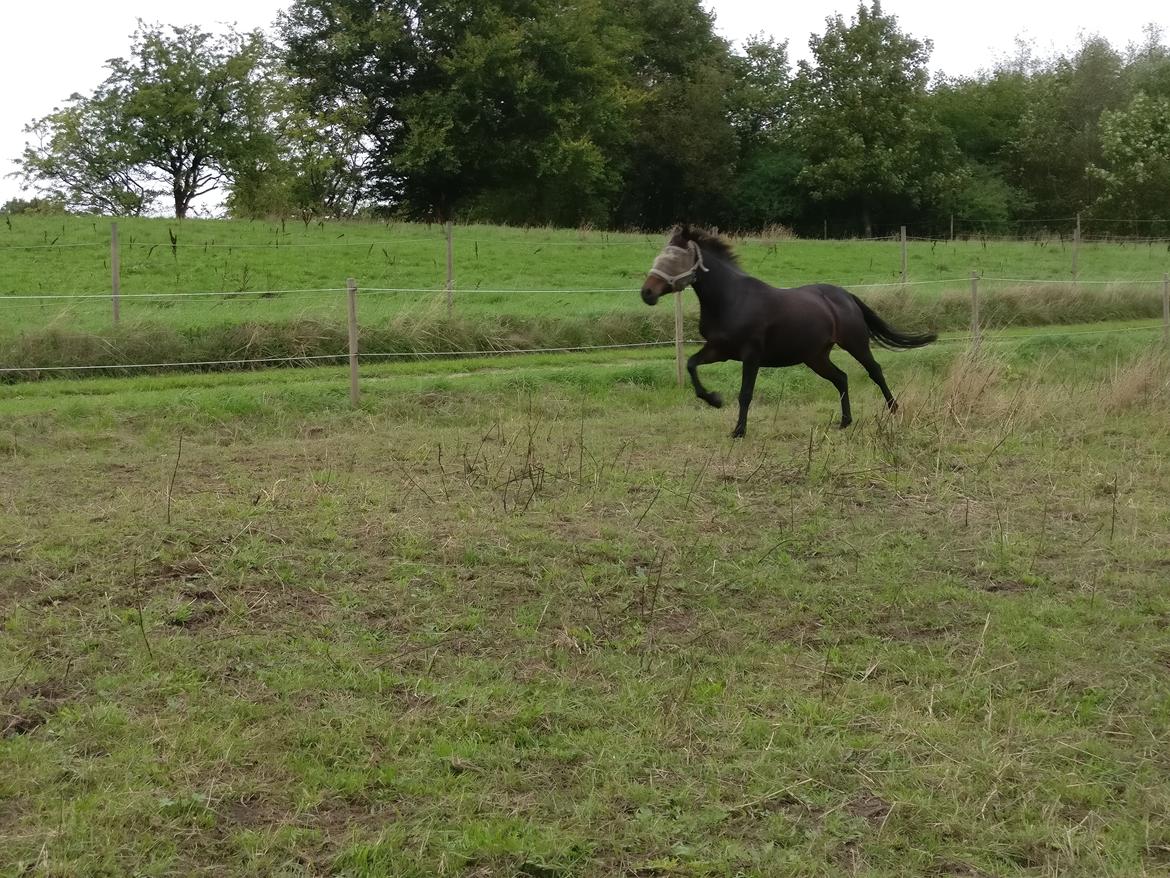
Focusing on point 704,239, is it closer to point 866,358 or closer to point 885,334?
point 866,358

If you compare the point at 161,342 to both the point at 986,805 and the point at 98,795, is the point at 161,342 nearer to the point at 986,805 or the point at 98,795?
the point at 98,795

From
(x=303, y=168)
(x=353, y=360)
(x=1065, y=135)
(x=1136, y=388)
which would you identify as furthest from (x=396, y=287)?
(x=1065, y=135)

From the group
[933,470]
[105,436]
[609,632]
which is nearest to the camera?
[609,632]

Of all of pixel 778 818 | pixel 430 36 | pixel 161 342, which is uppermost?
pixel 430 36

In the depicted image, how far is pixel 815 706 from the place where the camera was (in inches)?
184

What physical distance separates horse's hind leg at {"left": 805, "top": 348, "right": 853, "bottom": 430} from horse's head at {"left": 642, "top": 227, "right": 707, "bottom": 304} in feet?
4.66

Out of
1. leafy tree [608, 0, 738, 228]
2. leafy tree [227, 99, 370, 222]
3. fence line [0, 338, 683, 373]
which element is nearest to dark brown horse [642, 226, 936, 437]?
fence line [0, 338, 683, 373]

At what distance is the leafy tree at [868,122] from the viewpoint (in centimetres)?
4391

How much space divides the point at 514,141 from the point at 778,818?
37296 mm

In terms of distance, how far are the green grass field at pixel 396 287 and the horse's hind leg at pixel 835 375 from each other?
4926 millimetres

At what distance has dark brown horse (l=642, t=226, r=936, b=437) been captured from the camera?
417 inches

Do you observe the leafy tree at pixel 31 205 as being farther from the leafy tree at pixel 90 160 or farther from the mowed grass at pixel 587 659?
the mowed grass at pixel 587 659

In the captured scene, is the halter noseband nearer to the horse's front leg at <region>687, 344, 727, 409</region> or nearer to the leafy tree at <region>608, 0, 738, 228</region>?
the horse's front leg at <region>687, 344, 727, 409</region>

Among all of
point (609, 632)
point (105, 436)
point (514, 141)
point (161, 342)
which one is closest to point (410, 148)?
point (514, 141)
